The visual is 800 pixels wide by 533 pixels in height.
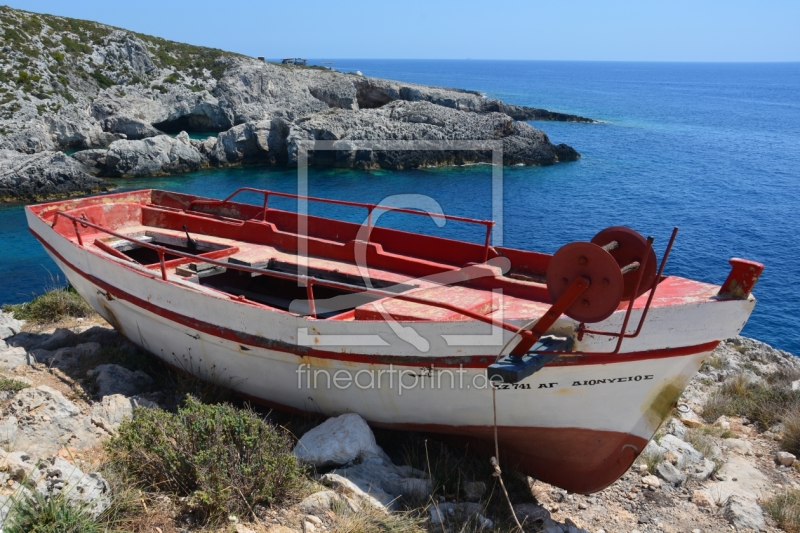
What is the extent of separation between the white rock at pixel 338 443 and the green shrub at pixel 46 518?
2.28m

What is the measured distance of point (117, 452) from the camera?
566 centimetres

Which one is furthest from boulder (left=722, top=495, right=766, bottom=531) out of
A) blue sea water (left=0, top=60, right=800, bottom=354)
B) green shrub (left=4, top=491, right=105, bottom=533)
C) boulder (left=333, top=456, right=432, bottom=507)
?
blue sea water (left=0, top=60, right=800, bottom=354)

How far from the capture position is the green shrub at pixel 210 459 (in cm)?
516

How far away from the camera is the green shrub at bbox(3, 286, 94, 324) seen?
37.8ft

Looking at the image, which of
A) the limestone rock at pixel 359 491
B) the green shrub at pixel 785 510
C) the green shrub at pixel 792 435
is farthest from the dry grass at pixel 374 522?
the green shrub at pixel 792 435

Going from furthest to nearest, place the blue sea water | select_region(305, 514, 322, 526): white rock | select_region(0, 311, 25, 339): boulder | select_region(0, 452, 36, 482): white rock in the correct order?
the blue sea water, select_region(0, 311, 25, 339): boulder, select_region(305, 514, 322, 526): white rock, select_region(0, 452, 36, 482): white rock

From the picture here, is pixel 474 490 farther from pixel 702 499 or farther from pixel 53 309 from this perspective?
pixel 53 309

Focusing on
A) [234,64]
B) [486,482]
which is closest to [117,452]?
[486,482]

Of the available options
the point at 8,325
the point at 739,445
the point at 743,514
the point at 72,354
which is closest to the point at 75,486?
the point at 72,354

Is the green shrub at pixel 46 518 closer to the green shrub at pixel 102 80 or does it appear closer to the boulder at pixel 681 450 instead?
the boulder at pixel 681 450

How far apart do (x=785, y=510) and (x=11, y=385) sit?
360 inches

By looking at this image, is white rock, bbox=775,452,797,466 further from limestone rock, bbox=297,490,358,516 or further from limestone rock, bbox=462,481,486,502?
limestone rock, bbox=297,490,358,516

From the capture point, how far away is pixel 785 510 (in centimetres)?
653

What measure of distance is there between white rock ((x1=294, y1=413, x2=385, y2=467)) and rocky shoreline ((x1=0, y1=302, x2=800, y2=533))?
0.01m
